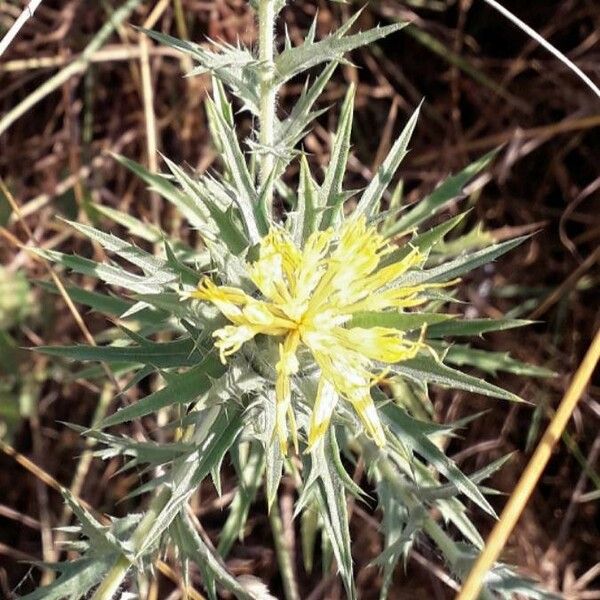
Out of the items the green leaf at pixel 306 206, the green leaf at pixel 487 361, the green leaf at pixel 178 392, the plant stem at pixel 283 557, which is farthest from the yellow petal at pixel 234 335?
the plant stem at pixel 283 557

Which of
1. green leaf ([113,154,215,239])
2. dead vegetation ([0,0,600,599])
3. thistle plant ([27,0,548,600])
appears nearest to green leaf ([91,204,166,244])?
green leaf ([113,154,215,239])

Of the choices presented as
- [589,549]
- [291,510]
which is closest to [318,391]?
[291,510]

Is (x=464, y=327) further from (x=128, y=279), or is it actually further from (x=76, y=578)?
(x=76, y=578)

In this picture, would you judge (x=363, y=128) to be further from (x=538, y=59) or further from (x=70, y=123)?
(x=70, y=123)

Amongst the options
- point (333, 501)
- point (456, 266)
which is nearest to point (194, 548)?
point (333, 501)

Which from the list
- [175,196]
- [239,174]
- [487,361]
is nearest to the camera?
[239,174]

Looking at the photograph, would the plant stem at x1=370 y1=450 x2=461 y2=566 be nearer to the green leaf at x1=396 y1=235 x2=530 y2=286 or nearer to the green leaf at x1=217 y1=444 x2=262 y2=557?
the green leaf at x1=217 y1=444 x2=262 y2=557
